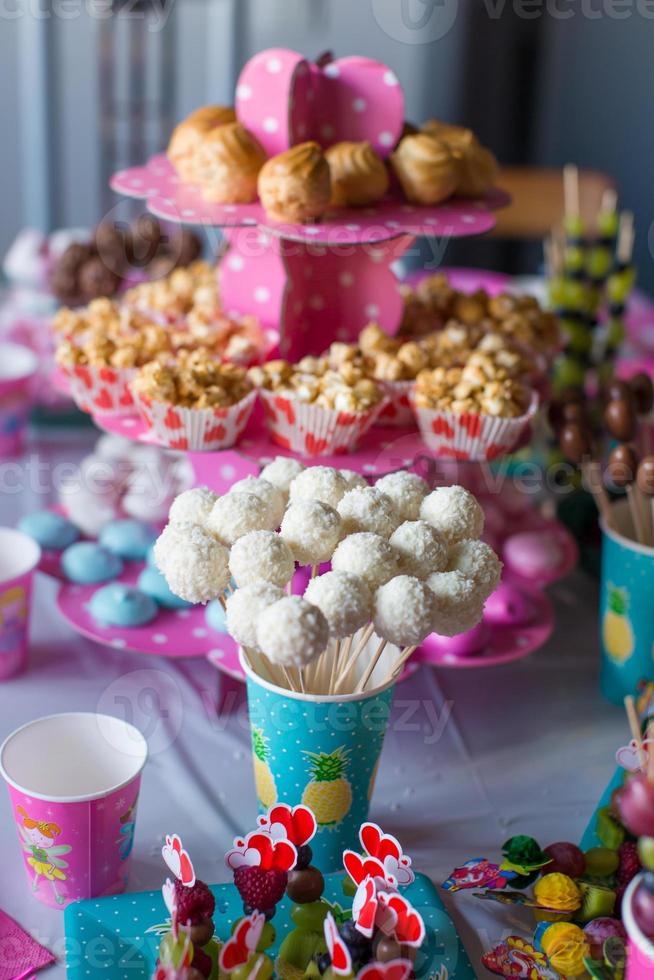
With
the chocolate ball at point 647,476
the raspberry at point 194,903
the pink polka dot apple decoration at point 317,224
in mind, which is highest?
the pink polka dot apple decoration at point 317,224

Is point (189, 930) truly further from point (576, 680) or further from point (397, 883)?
point (576, 680)

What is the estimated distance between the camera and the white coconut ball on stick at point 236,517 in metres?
0.94

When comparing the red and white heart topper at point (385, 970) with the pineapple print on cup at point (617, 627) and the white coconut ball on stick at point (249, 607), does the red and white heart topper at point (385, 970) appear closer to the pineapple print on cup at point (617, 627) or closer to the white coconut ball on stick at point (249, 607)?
the white coconut ball on stick at point (249, 607)

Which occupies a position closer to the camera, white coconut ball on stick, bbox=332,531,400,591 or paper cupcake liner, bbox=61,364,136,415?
white coconut ball on stick, bbox=332,531,400,591

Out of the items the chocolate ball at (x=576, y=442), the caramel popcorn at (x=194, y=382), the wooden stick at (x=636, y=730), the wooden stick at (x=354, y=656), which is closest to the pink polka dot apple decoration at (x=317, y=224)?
the caramel popcorn at (x=194, y=382)

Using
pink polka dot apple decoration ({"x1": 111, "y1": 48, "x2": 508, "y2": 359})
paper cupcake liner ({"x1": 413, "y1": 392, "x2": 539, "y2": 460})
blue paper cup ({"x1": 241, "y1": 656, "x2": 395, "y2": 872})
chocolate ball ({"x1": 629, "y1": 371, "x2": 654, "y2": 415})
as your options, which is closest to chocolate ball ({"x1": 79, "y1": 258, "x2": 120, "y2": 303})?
pink polka dot apple decoration ({"x1": 111, "y1": 48, "x2": 508, "y2": 359})

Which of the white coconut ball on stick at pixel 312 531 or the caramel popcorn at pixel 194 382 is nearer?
the white coconut ball on stick at pixel 312 531

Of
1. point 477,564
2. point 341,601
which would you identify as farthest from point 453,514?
point 341,601

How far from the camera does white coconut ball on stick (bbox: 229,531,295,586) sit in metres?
0.89

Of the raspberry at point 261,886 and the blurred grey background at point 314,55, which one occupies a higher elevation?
the blurred grey background at point 314,55

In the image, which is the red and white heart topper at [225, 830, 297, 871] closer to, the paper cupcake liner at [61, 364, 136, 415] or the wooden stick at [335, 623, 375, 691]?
the wooden stick at [335, 623, 375, 691]

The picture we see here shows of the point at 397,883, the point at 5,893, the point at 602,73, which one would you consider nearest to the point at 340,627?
the point at 397,883

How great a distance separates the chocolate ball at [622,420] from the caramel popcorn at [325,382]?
35 cm

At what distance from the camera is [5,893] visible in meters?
1.03
